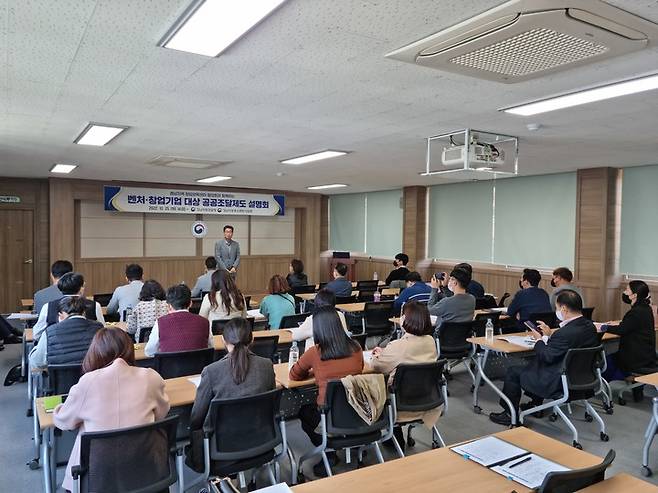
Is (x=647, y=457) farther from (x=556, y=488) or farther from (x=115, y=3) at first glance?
(x=115, y=3)

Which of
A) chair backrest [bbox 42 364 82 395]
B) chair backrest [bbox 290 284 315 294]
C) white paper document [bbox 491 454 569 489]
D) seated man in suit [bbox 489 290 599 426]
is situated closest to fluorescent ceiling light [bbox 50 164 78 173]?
chair backrest [bbox 290 284 315 294]

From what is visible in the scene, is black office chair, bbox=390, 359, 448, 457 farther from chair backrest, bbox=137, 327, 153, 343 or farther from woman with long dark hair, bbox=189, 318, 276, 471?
chair backrest, bbox=137, 327, 153, 343

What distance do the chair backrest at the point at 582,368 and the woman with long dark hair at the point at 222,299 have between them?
3022mm

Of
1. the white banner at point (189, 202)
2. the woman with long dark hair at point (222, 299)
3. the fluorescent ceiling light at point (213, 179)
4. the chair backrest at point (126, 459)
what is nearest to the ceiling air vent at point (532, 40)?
the chair backrest at point (126, 459)

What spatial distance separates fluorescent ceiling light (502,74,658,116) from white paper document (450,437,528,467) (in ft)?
8.36

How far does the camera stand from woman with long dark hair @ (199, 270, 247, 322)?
4.82m

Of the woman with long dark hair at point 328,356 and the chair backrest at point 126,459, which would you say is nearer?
the chair backrest at point 126,459

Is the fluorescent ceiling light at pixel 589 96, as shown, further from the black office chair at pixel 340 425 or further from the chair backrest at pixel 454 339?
the black office chair at pixel 340 425

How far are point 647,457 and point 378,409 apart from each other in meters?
2.23

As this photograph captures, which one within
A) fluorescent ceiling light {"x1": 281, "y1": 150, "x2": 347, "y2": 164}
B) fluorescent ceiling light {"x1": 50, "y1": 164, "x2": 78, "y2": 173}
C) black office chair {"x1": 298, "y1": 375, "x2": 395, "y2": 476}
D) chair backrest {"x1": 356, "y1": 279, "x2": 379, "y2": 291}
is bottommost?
black office chair {"x1": 298, "y1": 375, "x2": 395, "y2": 476}

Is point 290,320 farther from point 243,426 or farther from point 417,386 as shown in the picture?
point 243,426

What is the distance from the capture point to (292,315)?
5.26 meters

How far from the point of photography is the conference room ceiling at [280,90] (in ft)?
7.65

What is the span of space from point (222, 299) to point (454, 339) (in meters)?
2.52
